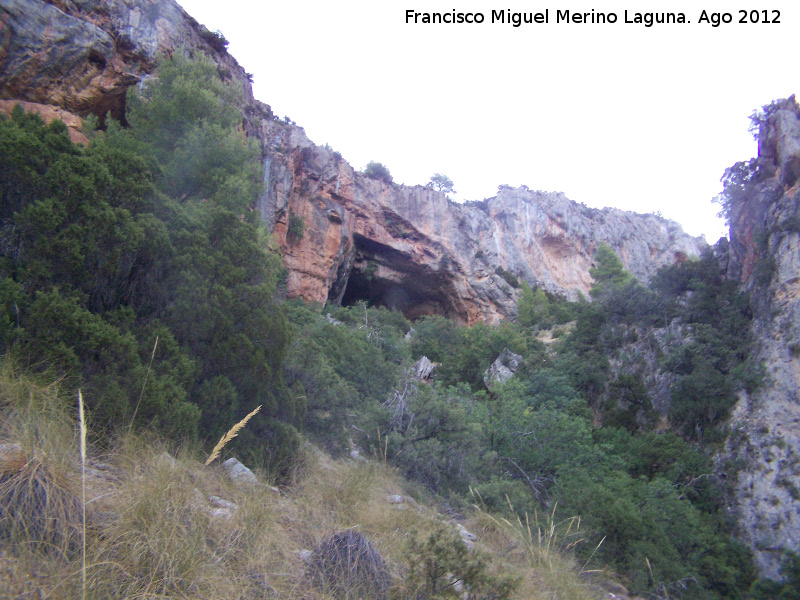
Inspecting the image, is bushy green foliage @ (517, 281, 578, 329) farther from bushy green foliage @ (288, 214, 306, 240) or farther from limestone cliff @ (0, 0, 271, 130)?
limestone cliff @ (0, 0, 271, 130)

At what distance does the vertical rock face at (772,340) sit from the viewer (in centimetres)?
1179

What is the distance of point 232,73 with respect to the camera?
18.6 meters

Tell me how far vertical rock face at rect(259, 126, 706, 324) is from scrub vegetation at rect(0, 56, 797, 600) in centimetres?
1211

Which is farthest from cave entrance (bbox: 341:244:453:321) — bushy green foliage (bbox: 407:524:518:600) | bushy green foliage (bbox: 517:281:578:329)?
bushy green foliage (bbox: 407:524:518:600)

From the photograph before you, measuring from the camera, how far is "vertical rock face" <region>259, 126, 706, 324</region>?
2414 cm

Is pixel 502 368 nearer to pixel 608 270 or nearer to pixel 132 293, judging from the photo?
pixel 132 293

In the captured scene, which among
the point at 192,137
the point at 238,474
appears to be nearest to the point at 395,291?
the point at 192,137

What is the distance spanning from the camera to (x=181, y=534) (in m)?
2.72

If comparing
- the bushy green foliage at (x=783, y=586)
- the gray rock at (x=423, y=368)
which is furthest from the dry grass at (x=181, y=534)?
the gray rock at (x=423, y=368)

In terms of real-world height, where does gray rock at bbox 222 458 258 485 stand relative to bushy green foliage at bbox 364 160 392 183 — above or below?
below

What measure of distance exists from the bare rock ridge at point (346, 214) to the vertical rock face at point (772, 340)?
1607 centimetres

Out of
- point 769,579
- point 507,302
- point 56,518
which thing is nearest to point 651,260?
point 507,302

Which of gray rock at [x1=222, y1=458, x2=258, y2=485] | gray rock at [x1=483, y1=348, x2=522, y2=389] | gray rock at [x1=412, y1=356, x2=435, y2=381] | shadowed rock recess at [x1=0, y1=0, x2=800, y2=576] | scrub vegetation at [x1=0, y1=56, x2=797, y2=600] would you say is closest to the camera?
scrub vegetation at [x1=0, y1=56, x2=797, y2=600]

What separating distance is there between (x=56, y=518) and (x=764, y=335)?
17.9 metres
